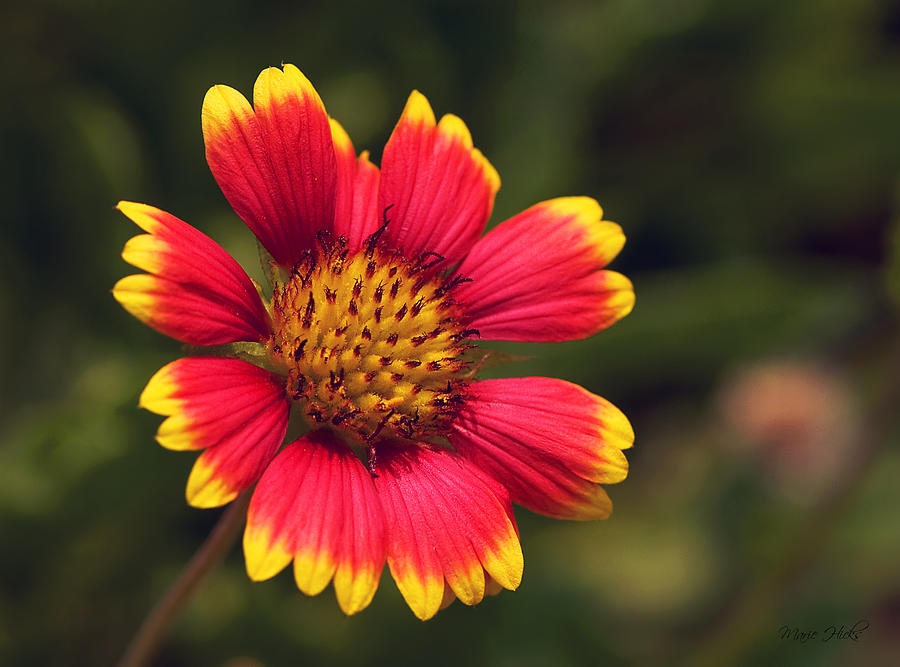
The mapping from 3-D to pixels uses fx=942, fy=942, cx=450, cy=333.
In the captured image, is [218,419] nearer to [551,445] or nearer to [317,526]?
[317,526]

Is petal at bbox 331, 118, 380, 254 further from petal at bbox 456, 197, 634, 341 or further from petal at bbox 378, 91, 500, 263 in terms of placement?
petal at bbox 456, 197, 634, 341

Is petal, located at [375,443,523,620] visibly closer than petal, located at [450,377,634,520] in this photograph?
Yes

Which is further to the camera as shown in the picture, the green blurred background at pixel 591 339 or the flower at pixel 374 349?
the green blurred background at pixel 591 339

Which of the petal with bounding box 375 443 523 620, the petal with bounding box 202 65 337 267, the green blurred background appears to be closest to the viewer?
the petal with bounding box 375 443 523 620

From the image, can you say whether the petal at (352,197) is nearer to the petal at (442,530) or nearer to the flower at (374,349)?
the flower at (374,349)

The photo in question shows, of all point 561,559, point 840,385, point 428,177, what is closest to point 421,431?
point 428,177

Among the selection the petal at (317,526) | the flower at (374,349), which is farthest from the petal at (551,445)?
the petal at (317,526)

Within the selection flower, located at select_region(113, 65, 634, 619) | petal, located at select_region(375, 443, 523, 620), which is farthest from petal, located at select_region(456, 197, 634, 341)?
petal, located at select_region(375, 443, 523, 620)
